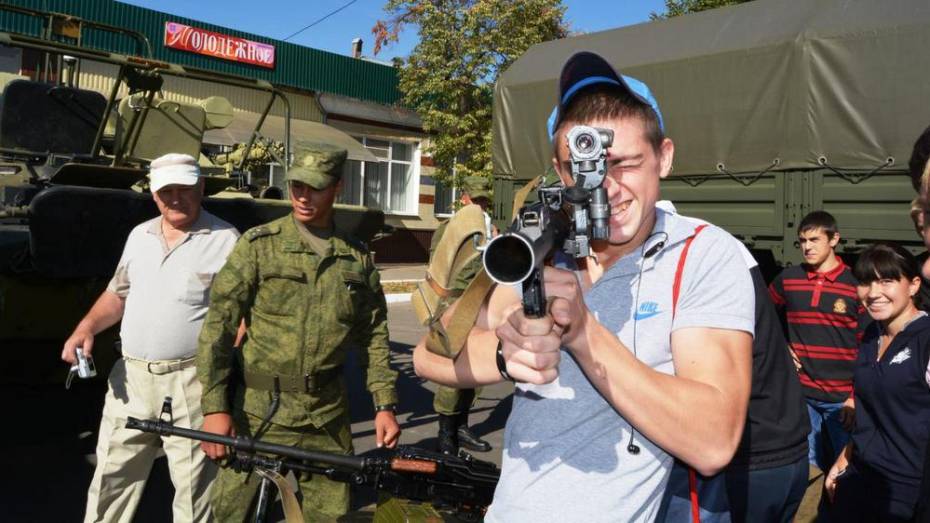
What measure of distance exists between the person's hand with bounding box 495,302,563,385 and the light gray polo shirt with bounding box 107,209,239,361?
2865 millimetres

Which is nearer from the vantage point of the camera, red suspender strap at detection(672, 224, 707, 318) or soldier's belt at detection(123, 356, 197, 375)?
red suspender strap at detection(672, 224, 707, 318)

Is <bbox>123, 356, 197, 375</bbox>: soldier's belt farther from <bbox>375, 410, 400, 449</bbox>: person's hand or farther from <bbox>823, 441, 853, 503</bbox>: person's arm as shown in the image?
<bbox>823, 441, 853, 503</bbox>: person's arm

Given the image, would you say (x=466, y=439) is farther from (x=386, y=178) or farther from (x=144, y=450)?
(x=386, y=178)

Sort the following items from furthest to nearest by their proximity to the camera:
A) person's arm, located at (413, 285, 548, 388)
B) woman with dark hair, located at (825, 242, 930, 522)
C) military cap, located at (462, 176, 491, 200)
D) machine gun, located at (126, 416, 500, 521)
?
military cap, located at (462, 176, 491, 200) < woman with dark hair, located at (825, 242, 930, 522) < machine gun, located at (126, 416, 500, 521) < person's arm, located at (413, 285, 548, 388)

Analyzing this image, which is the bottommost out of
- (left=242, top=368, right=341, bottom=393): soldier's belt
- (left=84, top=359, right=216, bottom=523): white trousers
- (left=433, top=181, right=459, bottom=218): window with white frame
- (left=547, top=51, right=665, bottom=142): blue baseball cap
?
(left=84, top=359, right=216, bottom=523): white trousers

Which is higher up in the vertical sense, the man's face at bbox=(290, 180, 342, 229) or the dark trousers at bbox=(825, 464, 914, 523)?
the man's face at bbox=(290, 180, 342, 229)

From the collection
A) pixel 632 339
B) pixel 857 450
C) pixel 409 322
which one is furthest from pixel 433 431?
pixel 409 322

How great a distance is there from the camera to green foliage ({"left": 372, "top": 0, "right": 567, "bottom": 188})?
1908cm

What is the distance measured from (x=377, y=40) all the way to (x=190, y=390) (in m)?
18.2

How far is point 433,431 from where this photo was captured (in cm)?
652

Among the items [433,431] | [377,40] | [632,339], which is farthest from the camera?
[377,40]

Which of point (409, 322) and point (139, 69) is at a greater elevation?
point (139, 69)

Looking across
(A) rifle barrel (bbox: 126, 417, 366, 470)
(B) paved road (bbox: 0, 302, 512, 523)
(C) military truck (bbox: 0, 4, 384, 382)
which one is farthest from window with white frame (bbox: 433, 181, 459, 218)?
(A) rifle barrel (bbox: 126, 417, 366, 470)

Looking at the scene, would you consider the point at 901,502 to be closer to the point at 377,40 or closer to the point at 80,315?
the point at 80,315
